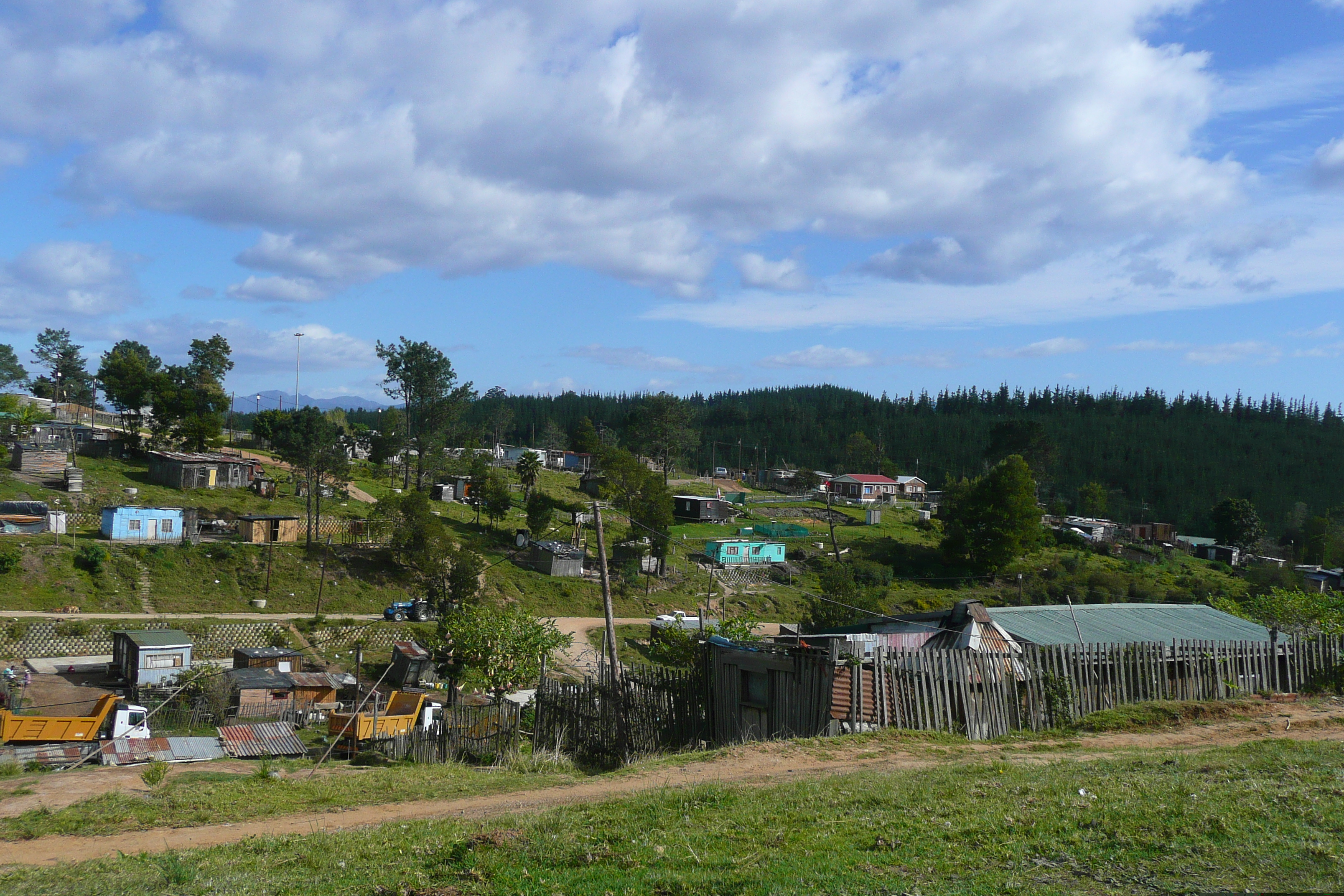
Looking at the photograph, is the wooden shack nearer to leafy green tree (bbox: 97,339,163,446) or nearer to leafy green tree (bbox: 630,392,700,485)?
leafy green tree (bbox: 97,339,163,446)

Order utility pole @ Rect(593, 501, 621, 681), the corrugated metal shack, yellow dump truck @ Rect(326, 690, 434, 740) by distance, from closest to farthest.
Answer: utility pole @ Rect(593, 501, 621, 681) → yellow dump truck @ Rect(326, 690, 434, 740) → the corrugated metal shack

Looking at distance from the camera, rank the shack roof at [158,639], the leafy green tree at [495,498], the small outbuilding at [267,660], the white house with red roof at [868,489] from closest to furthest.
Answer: the shack roof at [158,639] < the small outbuilding at [267,660] < the leafy green tree at [495,498] < the white house with red roof at [868,489]

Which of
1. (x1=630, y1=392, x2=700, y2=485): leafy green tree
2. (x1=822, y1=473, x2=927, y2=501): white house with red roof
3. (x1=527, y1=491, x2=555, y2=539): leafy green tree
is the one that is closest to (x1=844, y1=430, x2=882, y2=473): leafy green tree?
(x1=822, y1=473, x2=927, y2=501): white house with red roof

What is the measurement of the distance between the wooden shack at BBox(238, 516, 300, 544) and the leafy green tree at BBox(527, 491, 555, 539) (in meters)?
15.9

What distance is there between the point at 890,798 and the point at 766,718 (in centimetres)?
613

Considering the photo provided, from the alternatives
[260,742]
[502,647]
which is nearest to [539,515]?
[502,647]

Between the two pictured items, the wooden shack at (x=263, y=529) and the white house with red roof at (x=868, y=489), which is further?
the white house with red roof at (x=868, y=489)

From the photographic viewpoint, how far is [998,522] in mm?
63094

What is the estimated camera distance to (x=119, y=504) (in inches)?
2028

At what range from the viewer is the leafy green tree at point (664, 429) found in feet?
326

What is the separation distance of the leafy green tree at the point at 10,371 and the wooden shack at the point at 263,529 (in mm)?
62231

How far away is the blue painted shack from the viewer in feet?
152

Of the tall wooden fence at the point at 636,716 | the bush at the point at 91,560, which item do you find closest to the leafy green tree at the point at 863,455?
the bush at the point at 91,560

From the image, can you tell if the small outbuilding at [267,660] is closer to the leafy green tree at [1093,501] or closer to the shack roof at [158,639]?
the shack roof at [158,639]
